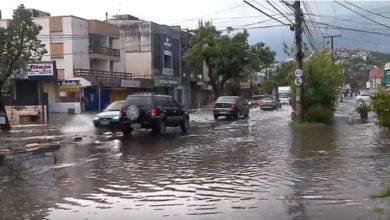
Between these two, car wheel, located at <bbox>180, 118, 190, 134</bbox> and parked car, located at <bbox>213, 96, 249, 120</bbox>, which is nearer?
car wheel, located at <bbox>180, 118, 190, 134</bbox>

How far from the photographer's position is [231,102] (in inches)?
1528

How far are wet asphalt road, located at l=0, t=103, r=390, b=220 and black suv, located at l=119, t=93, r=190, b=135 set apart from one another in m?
4.46

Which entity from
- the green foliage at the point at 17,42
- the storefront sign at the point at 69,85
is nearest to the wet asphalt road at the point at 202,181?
the green foliage at the point at 17,42

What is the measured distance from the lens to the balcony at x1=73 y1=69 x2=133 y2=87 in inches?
2064

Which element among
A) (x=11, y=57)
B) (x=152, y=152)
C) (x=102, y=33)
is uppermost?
(x=102, y=33)

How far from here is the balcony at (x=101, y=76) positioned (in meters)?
52.4

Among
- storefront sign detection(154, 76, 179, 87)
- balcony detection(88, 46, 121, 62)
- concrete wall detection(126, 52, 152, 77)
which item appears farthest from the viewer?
concrete wall detection(126, 52, 152, 77)

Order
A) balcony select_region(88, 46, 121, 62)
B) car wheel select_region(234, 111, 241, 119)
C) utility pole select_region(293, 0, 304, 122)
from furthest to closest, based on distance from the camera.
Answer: balcony select_region(88, 46, 121, 62) < car wheel select_region(234, 111, 241, 119) < utility pole select_region(293, 0, 304, 122)

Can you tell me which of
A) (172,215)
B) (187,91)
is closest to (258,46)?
(187,91)

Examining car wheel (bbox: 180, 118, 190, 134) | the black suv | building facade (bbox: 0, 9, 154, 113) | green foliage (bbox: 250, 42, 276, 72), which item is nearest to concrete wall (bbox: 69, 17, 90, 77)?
building facade (bbox: 0, 9, 154, 113)

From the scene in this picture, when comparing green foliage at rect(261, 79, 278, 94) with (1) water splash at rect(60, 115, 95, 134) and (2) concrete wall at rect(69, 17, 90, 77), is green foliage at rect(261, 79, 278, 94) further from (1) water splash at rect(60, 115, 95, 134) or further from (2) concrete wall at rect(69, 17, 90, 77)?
(1) water splash at rect(60, 115, 95, 134)

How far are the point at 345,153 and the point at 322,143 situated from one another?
3.04 metres

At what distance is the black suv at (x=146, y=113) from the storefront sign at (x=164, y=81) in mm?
41031

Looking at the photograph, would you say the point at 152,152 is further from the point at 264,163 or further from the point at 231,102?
the point at 231,102
